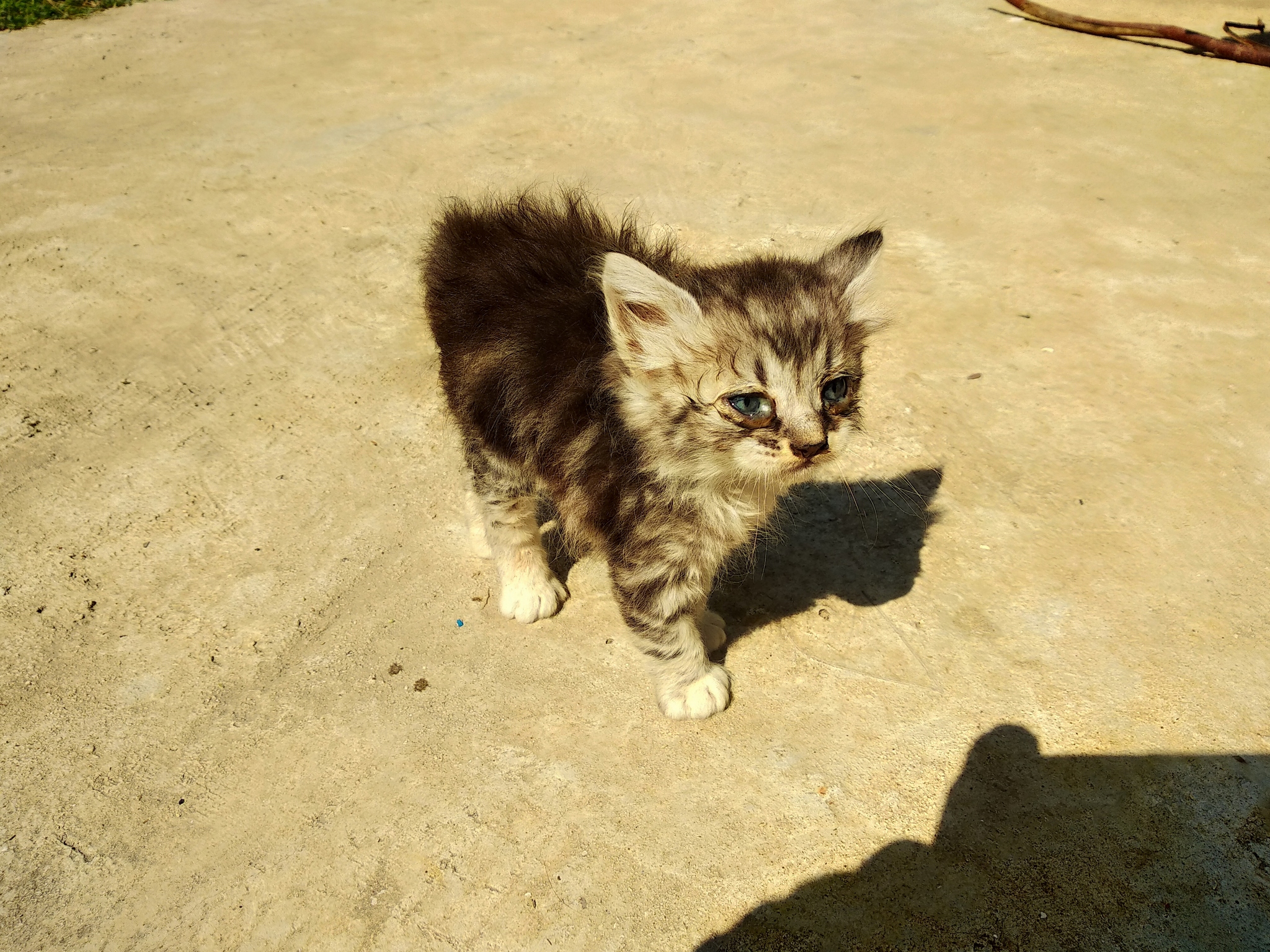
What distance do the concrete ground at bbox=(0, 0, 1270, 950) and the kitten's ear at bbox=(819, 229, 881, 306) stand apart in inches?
62.5

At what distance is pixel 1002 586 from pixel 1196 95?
6890 mm

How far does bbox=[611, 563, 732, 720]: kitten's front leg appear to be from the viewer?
3289 millimetres

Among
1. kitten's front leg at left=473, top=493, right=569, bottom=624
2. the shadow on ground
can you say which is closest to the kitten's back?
kitten's front leg at left=473, top=493, right=569, bottom=624

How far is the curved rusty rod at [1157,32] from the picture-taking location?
869 cm

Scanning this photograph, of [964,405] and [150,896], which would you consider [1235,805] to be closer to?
[964,405]

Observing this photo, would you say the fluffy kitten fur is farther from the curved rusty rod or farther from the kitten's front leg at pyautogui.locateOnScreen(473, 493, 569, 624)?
the curved rusty rod

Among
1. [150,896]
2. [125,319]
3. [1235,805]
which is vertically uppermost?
[125,319]

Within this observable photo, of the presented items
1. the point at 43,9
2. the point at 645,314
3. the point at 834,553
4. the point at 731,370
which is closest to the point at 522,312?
the point at 645,314

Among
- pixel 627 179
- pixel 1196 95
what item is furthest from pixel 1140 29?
pixel 627 179

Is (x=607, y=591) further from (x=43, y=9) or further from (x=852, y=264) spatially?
(x=43, y=9)

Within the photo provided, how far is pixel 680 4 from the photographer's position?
10.6m

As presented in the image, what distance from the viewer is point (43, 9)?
10.0 m

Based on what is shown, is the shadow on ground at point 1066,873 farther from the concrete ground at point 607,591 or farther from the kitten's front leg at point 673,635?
the kitten's front leg at point 673,635

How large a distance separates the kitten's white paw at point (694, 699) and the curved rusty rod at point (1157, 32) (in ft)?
29.4
